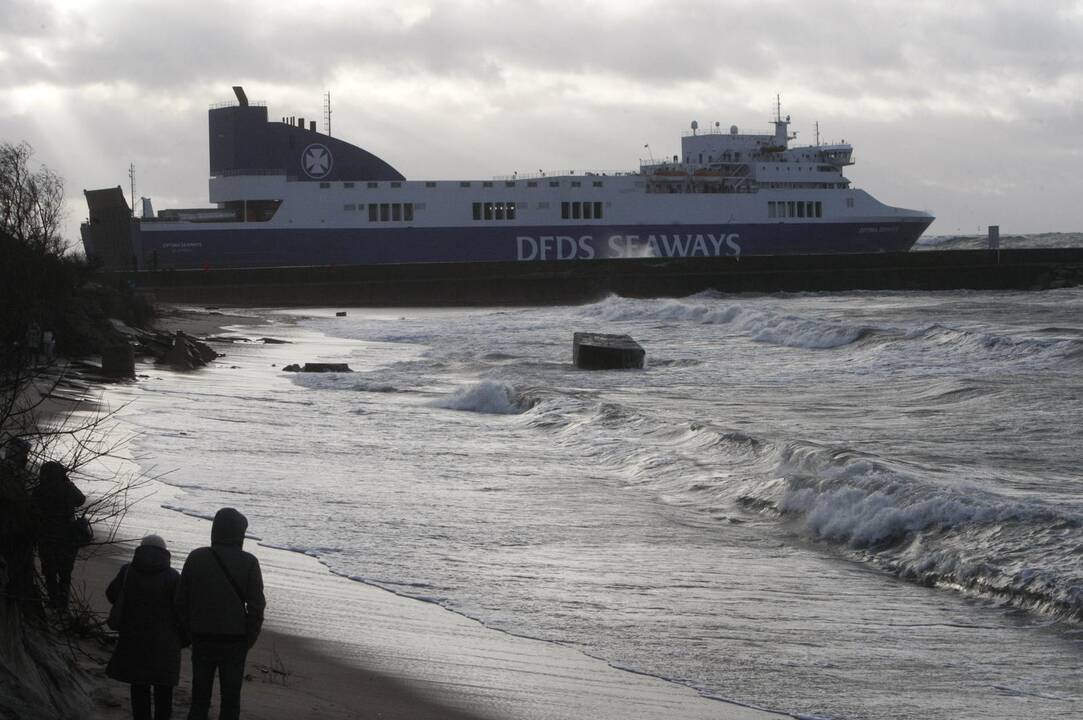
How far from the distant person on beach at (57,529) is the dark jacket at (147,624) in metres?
0.39

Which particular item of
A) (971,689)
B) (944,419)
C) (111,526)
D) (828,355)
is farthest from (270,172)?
(971,689)

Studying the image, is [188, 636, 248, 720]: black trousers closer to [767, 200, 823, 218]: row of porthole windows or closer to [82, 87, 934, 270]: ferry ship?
[82, 87, 934, 270]: ferry ship

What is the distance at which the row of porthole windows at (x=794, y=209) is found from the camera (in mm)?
59094

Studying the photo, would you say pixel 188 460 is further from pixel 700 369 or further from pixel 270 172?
pixel 270 172

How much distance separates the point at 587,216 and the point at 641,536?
50331mm

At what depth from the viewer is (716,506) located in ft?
32.8

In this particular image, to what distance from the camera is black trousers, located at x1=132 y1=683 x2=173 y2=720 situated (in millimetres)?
4418

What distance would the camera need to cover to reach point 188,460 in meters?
11.3

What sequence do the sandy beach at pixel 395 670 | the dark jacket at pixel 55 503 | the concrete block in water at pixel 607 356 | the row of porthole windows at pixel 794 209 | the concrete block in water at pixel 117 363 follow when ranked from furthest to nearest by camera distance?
1. the row of porthole windows at pixel 794 209
2. the concrete block in water at pixel 607 356
3. the concrete block in water at pixel 117 363
4. the sandy beach at pixel 395 670
5. the dark jacket at pixel 55 503

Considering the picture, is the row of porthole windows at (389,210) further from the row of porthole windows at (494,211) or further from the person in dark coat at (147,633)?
the person in dark coat at (147,633)

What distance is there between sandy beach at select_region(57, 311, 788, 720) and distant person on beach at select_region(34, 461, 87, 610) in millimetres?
200

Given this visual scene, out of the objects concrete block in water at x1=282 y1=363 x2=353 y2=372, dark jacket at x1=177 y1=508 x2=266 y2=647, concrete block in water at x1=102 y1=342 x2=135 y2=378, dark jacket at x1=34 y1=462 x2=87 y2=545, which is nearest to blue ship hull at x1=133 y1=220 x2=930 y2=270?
concrete block in water at x1=282 y1=363 x2=353 y2=372

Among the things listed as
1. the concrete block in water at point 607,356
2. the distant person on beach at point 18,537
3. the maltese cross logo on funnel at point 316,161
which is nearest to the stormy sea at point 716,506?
the concrete block in water at point 607,356

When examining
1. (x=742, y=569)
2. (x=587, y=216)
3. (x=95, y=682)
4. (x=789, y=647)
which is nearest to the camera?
(x=95, y=682)
